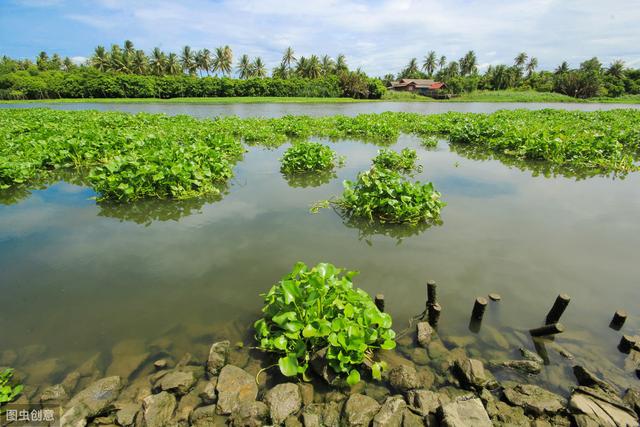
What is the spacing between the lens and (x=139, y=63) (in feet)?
213

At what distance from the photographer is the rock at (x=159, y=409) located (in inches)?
113

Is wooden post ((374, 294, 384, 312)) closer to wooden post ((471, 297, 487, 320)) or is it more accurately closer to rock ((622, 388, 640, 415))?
wooden post ((471, 297, 487, 320))

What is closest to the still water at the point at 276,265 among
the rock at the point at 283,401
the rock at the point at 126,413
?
the rock at the point at 126,413

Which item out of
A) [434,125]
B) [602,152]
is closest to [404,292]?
[602,152]

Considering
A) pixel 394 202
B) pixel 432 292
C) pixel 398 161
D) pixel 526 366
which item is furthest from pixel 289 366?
pixel 398 161

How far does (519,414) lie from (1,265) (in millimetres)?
7692

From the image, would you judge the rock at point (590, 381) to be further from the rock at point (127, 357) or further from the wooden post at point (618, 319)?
the rock at point (127, 357)

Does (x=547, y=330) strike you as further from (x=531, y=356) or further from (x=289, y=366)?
(x=289, y=366)

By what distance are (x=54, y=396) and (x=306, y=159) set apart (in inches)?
348

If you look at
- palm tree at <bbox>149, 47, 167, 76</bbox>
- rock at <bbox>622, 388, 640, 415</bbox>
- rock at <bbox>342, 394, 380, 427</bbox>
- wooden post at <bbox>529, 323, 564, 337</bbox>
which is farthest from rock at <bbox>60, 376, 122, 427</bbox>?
palm tree at <bbox>149, 47, 167, 76</bbox>

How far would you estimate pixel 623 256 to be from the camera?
5.54 m

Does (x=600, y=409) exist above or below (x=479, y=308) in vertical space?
below

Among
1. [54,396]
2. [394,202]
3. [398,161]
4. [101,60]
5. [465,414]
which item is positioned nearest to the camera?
[465,414]

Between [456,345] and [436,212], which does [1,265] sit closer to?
[456,345]
